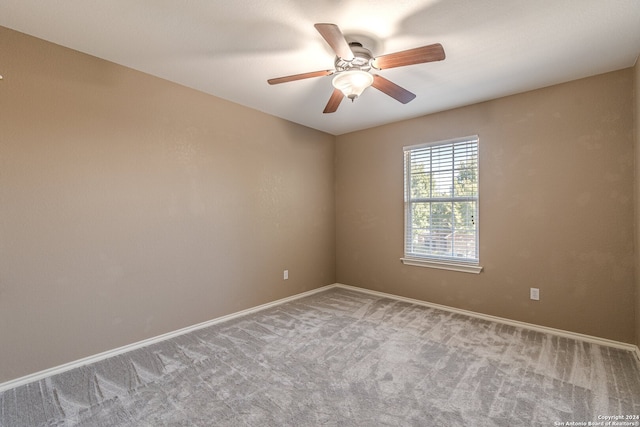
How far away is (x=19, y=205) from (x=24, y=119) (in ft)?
2.05

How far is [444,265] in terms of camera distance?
369cm

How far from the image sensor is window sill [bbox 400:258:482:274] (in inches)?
136

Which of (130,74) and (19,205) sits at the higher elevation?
(130,74)

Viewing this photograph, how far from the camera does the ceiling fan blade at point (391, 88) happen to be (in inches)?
87.5

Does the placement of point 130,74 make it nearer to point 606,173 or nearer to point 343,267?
point 343,267

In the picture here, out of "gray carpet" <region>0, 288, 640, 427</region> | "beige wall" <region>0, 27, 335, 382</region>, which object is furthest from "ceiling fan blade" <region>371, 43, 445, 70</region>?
"gray carpet" <region>0, 288, 640, 427</region>

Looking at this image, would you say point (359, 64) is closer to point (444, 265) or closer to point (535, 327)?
point (444, 265)

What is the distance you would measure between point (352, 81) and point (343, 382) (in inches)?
85.7

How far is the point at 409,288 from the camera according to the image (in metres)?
4.01

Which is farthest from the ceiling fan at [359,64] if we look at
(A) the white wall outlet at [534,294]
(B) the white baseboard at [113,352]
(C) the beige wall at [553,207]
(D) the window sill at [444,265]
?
(B) the white baseboard at [113,352]

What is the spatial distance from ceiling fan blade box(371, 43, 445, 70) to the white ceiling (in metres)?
0.28

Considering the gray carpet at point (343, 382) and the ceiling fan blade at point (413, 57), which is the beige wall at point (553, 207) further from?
the ceiling fan blade at point (413, 57)

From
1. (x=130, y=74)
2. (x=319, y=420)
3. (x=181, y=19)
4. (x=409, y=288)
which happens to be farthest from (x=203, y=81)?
(x=409, y=288)

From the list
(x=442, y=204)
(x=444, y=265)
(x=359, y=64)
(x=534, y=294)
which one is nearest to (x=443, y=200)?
(x=442, y=204)
